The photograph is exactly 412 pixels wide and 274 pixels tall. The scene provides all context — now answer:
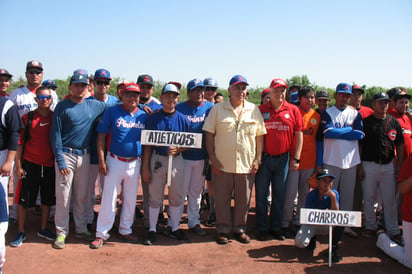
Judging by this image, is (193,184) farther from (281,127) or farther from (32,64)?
(32,64)

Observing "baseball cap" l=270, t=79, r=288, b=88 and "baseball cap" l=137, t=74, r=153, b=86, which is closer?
"baseball cap" l=270, t=79, r=288, b=88

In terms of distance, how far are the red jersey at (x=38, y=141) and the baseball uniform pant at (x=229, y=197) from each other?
2.59 m

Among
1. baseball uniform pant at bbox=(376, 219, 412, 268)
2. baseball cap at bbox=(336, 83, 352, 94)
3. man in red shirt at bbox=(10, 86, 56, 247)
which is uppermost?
baseball cap at bbox=(336, 83, 352, 94)

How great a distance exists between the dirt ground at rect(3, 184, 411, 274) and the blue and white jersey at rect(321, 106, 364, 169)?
131 cm

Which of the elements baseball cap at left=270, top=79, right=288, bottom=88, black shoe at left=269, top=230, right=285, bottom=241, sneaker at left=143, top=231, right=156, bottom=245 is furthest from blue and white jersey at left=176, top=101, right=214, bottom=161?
black shoe at left=269, top=230, right=285, bottom=241

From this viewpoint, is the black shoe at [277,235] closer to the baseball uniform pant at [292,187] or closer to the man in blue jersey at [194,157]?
the baseball uniform pant at [292,187]

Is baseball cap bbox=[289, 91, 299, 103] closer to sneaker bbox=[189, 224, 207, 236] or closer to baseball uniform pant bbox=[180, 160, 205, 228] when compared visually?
baseball uniform pant bbox=[180, 160, 205, 228]

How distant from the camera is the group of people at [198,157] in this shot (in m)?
4.87

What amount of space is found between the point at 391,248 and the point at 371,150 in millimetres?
1605

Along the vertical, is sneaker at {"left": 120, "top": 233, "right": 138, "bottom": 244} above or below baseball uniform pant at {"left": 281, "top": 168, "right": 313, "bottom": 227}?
below

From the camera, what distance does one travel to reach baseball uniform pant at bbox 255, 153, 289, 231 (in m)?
5.32

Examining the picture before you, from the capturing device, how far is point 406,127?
5.98m

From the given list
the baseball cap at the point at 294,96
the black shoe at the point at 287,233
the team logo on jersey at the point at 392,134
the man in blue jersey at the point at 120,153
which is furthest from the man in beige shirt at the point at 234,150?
the team logo on jersey at the point at 392,134

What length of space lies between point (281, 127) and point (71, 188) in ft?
11.0
